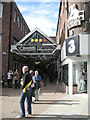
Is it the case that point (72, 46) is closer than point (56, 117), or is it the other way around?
point (56, 117)

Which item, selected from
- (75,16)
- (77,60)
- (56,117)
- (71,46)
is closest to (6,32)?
(75,16)

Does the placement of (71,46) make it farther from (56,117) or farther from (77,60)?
(56,117)

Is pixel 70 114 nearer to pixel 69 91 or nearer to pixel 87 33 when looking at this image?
pixel 69 91

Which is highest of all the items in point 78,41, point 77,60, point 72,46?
point 78,41

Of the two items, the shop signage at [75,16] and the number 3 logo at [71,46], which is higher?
the shop signage at [75,16]

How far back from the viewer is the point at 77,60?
972 centimetres

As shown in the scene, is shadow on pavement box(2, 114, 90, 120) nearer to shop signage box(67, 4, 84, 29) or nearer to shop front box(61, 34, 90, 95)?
shop front box(61, 34, 90, 95)

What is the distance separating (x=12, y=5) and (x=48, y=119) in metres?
13.5

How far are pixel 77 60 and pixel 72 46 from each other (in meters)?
1.01

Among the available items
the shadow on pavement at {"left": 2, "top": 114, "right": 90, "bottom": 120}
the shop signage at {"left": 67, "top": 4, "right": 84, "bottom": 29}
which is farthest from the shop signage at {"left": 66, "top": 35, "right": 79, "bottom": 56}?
the shadow on pavement at {"left": 2, "top": 114, "right": 90, "bottom": 120}

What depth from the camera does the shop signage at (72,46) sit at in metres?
9.12

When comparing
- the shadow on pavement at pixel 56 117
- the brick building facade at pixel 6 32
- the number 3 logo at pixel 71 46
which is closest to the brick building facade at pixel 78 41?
the number 3 logo at pixel 71 46

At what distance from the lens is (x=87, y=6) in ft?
32.5

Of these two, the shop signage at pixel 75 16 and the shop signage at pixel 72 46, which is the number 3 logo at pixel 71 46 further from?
the shop signage at pixel 75 16
